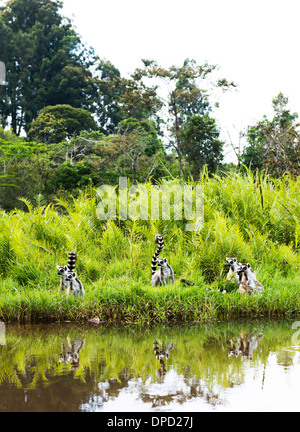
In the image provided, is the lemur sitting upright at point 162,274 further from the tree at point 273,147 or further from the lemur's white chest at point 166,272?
the tree at point 273,147

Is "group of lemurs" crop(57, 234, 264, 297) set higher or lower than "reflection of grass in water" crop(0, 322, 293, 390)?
higher

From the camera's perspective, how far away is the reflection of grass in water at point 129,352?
3.71 m

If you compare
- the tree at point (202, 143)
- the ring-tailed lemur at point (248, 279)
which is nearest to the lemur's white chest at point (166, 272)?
the ring-tailed lemur at point (248, 279)

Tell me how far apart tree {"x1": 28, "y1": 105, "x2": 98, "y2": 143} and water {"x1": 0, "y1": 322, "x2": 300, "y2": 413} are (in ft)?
94.9

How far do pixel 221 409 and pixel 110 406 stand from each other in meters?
0.70

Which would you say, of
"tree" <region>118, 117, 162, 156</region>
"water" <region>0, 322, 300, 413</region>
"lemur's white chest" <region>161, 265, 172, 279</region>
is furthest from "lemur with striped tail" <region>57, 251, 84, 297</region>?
"tree" <region>118, 117, 162, 156</region>

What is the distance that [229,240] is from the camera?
714 cm

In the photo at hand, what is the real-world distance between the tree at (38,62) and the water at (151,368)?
3801 cm

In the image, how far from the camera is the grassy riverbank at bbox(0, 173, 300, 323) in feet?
19.4

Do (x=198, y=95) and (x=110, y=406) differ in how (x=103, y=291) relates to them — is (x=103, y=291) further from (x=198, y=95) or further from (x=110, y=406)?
(x=198, y=95)

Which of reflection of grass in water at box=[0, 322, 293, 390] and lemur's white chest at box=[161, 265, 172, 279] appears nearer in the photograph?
reflection of grass in water at box=[0, 322, 293, 390]

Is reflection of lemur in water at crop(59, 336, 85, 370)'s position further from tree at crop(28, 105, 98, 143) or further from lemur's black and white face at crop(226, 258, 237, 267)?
tree at crop(28, 105, 98, 143)

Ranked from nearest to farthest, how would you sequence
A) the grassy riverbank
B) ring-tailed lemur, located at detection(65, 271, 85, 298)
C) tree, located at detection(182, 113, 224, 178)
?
the grassy riverbank < ring-tailed lemur, located at detection(65, 271, 85, 298) < tree, located at detection(182, 113, 224, 178)

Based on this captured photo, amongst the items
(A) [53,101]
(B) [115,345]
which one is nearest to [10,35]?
(A) [53,101]
